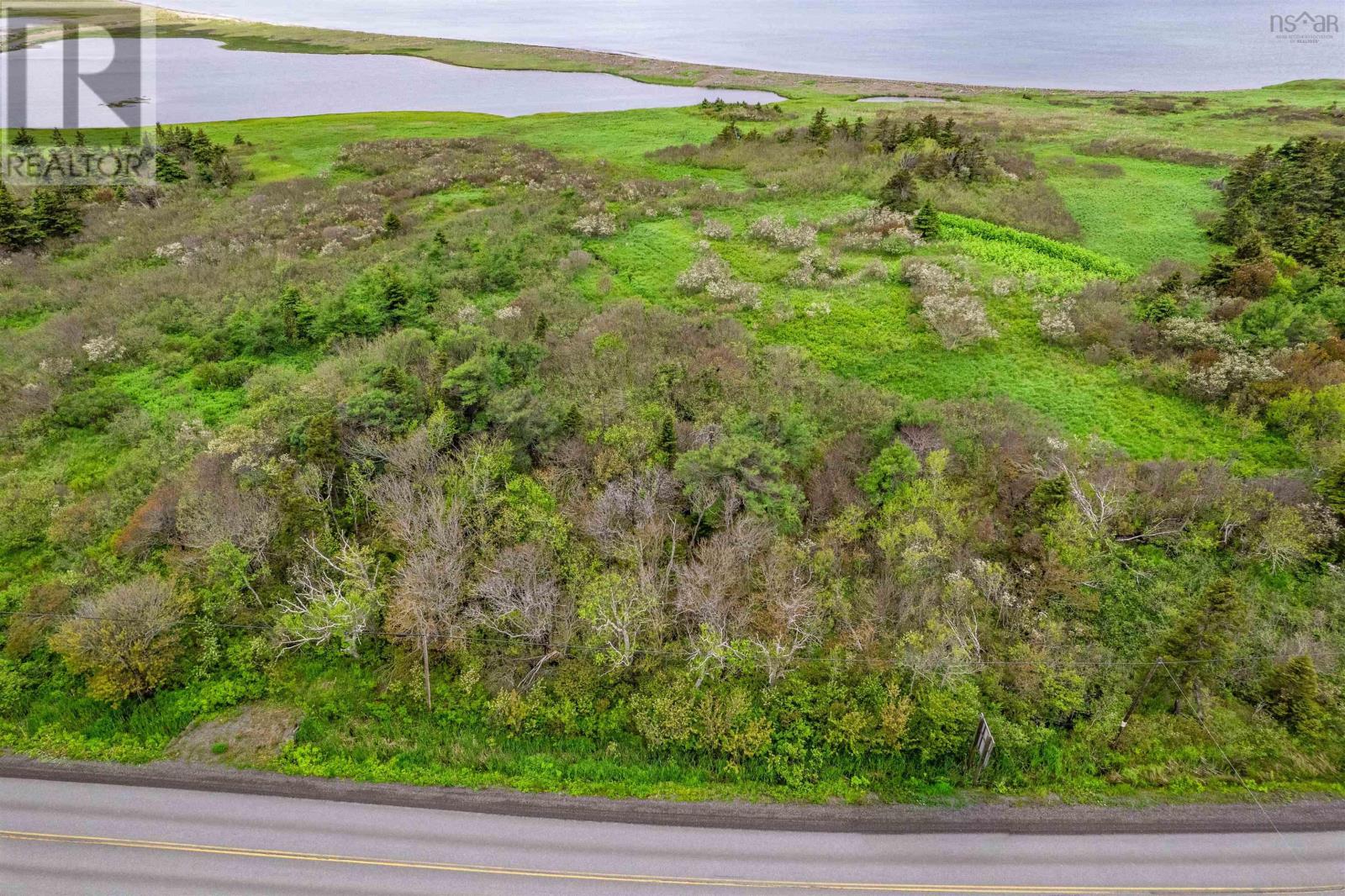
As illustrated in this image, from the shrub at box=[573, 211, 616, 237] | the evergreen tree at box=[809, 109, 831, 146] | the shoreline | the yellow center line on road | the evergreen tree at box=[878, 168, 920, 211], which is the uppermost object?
the shoreline

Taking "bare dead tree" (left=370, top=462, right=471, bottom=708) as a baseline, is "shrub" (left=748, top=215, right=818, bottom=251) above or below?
above

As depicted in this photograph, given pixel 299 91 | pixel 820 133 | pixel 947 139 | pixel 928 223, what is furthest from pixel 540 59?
pixel 928 223

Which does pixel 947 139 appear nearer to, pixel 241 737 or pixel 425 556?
pixel 425 556

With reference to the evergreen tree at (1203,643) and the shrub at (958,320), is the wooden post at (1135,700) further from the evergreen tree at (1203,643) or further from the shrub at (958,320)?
the shrub at (958,320)

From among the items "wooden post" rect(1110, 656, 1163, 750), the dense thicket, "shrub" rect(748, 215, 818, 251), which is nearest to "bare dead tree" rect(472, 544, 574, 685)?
the dense thicket

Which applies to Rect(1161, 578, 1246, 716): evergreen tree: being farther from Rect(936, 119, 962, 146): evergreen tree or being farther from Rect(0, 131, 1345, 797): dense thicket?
Rect(936, 119, 962, 146): evergreen tree

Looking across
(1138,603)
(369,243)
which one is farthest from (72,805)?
(369,243)
